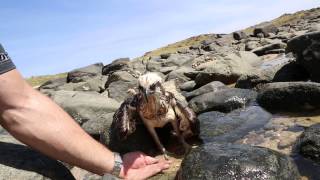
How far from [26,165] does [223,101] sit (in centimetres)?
619

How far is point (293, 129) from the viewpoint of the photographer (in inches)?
297

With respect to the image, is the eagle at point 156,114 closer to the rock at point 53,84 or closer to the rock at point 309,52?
the rock at point 309,52

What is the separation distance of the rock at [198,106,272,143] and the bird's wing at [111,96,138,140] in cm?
129

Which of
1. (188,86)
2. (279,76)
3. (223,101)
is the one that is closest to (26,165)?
(223,101)

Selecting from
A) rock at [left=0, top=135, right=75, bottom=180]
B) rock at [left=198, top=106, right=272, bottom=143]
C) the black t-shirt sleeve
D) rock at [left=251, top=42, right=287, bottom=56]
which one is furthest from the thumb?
rock at [left=251, top=42, right=287, bottom=56]

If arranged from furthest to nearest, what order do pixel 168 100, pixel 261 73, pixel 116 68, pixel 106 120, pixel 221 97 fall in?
pixel 116 68 < pixel 261 73 < pixel 221 97 < pixel 106 120 < pixel 168 100

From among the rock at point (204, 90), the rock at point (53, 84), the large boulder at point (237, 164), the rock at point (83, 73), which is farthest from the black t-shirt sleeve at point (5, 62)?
the rock at point (83, 73)

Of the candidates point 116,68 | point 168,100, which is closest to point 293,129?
point 168,100

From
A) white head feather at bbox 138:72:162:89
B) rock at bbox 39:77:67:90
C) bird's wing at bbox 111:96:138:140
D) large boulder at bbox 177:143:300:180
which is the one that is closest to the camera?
large boulder at bbox 177:143:300:180

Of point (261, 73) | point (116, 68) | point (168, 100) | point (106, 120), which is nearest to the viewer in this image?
point (168, 100)

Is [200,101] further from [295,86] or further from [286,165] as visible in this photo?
[286,165]

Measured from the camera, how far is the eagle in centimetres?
709

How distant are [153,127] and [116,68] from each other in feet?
61.3

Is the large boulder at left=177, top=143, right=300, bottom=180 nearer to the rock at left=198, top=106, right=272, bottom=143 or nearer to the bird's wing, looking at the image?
the bird's wing
